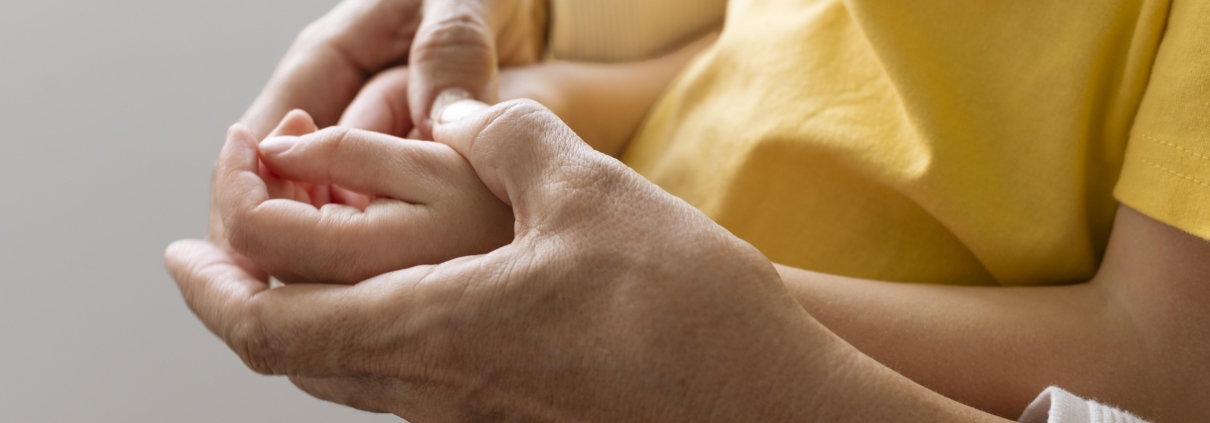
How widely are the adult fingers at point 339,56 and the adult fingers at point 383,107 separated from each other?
26mm

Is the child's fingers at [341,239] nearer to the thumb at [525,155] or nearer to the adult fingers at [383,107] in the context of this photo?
the thumb at [525,155]

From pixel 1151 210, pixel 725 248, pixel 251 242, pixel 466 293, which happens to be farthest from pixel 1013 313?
pixel 251 242

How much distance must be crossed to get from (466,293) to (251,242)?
6.1 inches

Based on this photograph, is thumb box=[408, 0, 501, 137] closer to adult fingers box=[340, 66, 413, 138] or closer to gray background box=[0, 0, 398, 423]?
adult fingers box=[340, 66, 413, 138]

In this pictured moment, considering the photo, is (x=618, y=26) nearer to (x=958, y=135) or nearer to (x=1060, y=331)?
(x=958, y=135)

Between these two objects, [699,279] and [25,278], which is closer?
[699,279]

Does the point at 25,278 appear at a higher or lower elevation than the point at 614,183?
lower

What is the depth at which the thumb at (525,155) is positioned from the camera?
1.30 feet

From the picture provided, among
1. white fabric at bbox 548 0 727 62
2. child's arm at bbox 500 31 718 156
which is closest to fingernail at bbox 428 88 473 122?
child's arm at bbox 500 31 718 156

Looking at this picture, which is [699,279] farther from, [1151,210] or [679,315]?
[1151,210]

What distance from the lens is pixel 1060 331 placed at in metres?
0.46

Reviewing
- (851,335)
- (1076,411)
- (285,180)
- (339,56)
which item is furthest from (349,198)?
(1076,411)

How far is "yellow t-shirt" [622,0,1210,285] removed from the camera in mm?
423

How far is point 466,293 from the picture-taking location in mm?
390
